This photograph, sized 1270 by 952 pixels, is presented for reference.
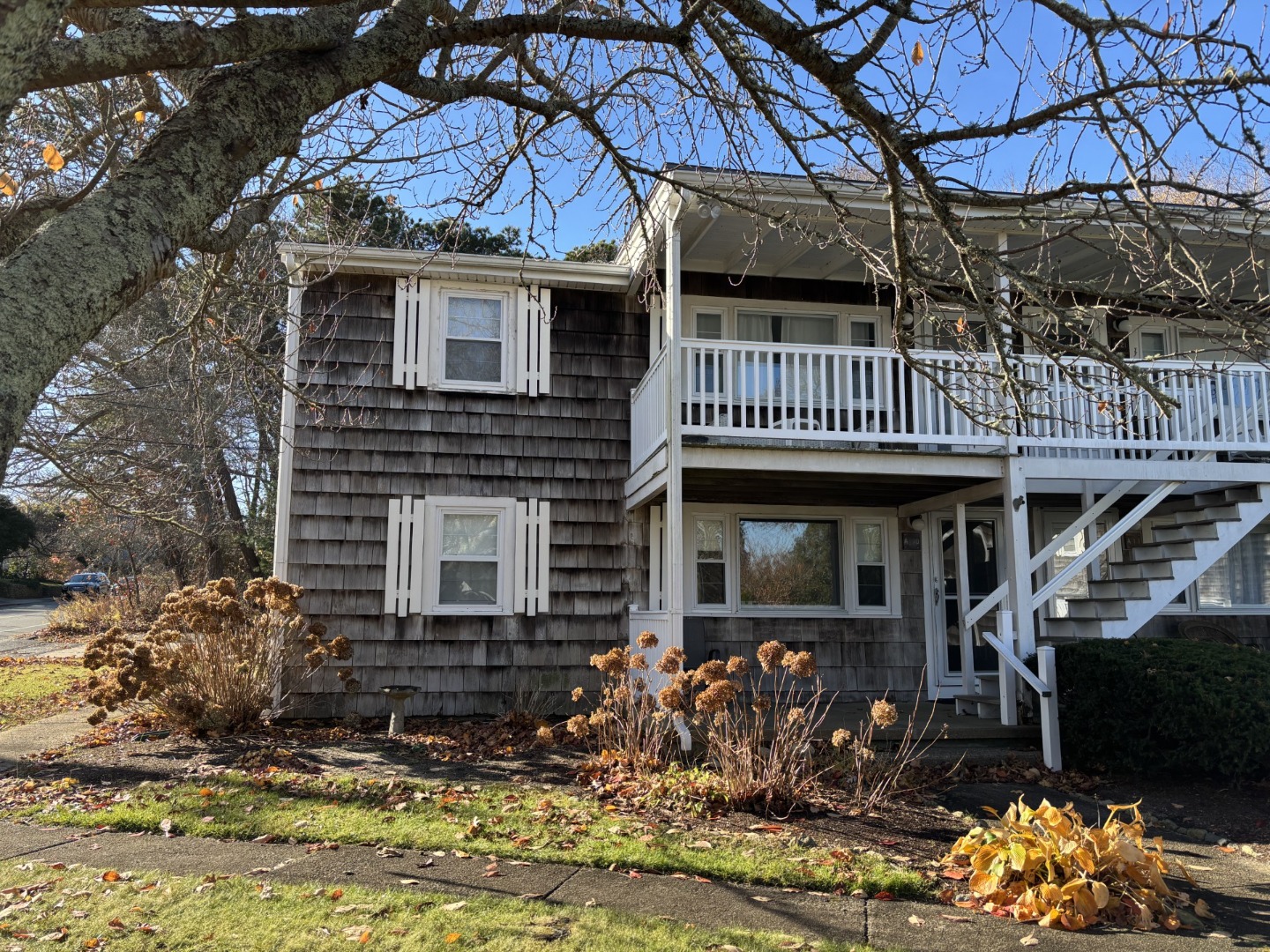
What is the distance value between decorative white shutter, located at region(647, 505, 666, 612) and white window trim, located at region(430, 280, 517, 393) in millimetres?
2203

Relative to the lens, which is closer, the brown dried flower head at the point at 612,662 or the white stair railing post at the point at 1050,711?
the brown dried flower head at the point at 612,662

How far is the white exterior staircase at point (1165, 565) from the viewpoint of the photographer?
886 cm

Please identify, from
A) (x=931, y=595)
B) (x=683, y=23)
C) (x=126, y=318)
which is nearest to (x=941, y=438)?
(x=931, y=595)

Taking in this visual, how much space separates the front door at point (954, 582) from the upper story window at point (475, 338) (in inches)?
215

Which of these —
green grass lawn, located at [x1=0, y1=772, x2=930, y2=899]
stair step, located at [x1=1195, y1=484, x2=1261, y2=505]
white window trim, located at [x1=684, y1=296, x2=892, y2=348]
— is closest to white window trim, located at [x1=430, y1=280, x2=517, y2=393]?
white window trim, located at [x1=684, y1=296, x2=892, y2=348]

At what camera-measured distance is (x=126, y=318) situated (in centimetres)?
1388

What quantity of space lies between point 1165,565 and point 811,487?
3.55 meters

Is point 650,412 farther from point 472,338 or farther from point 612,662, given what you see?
point 612,662

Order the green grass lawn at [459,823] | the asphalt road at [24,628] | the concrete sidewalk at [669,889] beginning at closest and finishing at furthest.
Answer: the concrete sidewalk at [669,889]
the green grass lawn at [459,823]
the asphalt road at [24,628]

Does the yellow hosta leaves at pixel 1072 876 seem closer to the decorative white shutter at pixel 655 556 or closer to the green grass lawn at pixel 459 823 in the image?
the green grass lawn at pixel 459 823

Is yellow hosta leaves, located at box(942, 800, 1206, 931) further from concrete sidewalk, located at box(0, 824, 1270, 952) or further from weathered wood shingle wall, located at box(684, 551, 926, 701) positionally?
A: weathered wood shingle wall, located at box(684, 551, 926, 701)

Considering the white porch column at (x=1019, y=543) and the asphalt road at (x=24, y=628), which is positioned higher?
the white porch column at (x=1019, y=543)

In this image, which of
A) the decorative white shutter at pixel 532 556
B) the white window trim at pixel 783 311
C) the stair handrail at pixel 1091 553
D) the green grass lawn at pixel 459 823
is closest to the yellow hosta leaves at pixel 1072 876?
the green grass lawn at pixel 459 823

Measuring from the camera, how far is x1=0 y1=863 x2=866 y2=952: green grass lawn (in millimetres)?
3885
